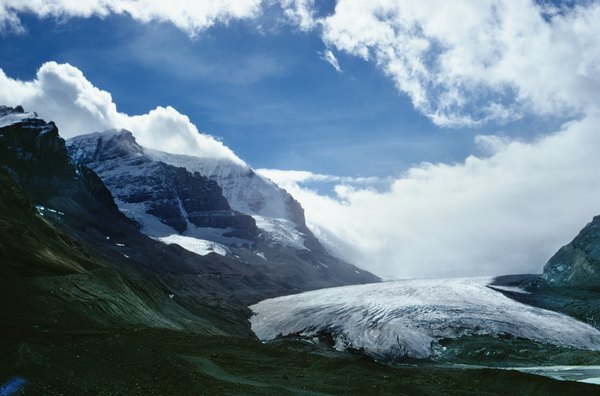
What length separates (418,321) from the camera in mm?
105250

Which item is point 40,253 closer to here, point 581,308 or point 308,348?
point 308,348

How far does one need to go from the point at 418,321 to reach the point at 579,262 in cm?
7066

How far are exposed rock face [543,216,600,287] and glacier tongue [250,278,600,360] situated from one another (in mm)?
25615

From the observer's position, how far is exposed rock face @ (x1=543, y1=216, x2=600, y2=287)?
138 metres

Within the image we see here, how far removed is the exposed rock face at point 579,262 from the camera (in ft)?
453

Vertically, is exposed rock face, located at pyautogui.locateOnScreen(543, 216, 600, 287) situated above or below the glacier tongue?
above

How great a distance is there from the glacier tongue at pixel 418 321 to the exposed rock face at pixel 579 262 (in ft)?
84.0

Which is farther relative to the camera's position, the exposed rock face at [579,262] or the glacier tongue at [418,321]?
the exposed rock face at [579,262]

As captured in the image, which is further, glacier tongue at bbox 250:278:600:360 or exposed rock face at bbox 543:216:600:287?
exposed rock face at bbox 543:216:600:287

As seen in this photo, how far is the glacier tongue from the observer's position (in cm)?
9356

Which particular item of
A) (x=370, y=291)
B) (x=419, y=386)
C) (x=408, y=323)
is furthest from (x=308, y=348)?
(x=370, y=291)

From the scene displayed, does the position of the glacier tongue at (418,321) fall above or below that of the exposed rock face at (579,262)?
below

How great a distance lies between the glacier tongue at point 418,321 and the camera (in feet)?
307

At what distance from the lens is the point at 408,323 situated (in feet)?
341
